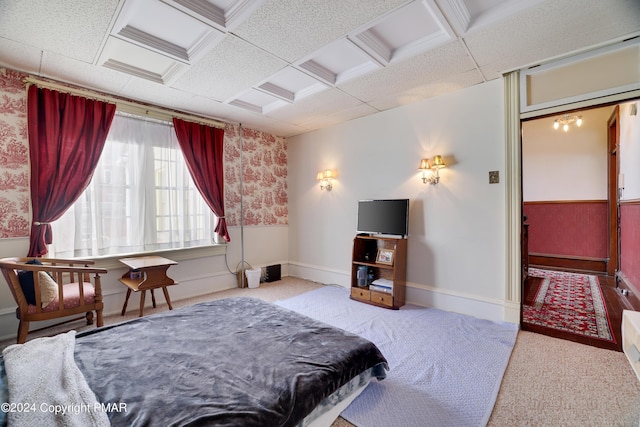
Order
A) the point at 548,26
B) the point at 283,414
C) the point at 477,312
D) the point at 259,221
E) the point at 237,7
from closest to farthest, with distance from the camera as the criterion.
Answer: the point at 283,414 < the point at 237,7 < the point at 548,26 < the point at 477,312 < the point at 259,221

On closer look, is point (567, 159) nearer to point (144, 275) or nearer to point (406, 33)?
point (406, 33)

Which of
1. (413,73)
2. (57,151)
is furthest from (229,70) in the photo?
(57,151)

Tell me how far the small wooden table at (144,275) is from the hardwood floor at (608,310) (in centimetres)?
377

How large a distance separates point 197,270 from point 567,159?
6.75 m

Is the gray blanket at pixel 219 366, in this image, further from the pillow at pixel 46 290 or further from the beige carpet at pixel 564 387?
the pillow at pixel 46 290

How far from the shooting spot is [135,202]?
11.3 feet

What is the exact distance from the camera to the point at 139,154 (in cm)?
347

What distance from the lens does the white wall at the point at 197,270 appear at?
8.73ft

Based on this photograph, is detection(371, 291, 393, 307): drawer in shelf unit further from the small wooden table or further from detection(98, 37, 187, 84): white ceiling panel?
detection(98, 37, 187, 84): white ceiling panel

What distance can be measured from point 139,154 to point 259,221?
197 centimetres

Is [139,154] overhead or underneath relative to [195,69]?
underneath

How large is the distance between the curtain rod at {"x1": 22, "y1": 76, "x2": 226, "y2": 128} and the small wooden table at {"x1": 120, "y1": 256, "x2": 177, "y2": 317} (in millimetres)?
1808

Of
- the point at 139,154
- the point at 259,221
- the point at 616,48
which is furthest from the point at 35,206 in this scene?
the point at 616,48

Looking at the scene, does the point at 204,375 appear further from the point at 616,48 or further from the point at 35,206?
the point at 616,48
